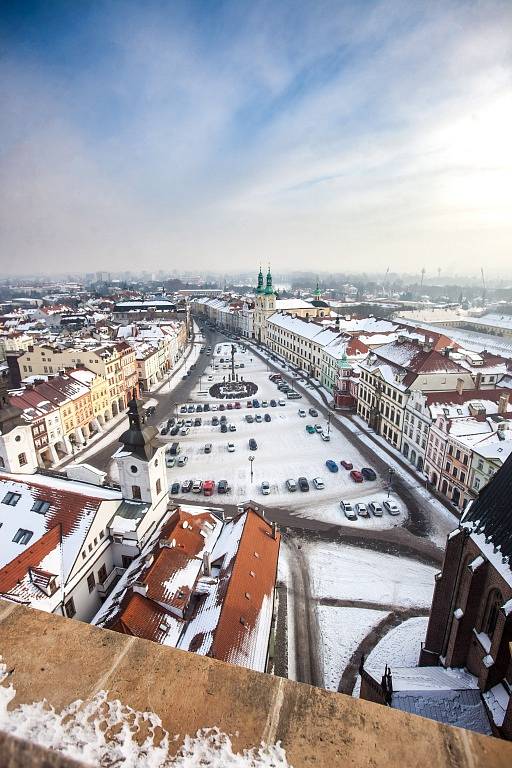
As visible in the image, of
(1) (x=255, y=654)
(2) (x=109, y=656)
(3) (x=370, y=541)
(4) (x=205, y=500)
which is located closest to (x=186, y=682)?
(2) (x=109, y=656)

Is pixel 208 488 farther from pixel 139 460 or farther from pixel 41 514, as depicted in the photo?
pixel 41 514

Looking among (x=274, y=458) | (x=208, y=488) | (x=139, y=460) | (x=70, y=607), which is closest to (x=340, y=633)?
(x=70, y=607)

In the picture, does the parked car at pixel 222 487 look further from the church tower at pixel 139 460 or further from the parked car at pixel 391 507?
the parked car at pixel 391 507

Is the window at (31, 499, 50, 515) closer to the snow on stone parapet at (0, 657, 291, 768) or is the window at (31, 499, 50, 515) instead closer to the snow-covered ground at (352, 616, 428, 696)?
the snow-covered ground at (352, 616, 428, 696)

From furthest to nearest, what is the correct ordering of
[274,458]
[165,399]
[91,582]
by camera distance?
1. [165,399]
2. [274,458]
3. [91,582]

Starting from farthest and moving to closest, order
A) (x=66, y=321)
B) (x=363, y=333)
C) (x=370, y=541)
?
(x=66, y=321) < (x=363, y=333) < (x=370, y=541)

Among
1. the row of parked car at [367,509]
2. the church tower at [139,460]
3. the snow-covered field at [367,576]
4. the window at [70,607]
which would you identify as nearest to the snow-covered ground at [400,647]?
the snow-covered field at [367,576]

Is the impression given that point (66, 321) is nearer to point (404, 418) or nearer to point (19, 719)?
point (404, 418)

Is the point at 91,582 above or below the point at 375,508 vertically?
above
